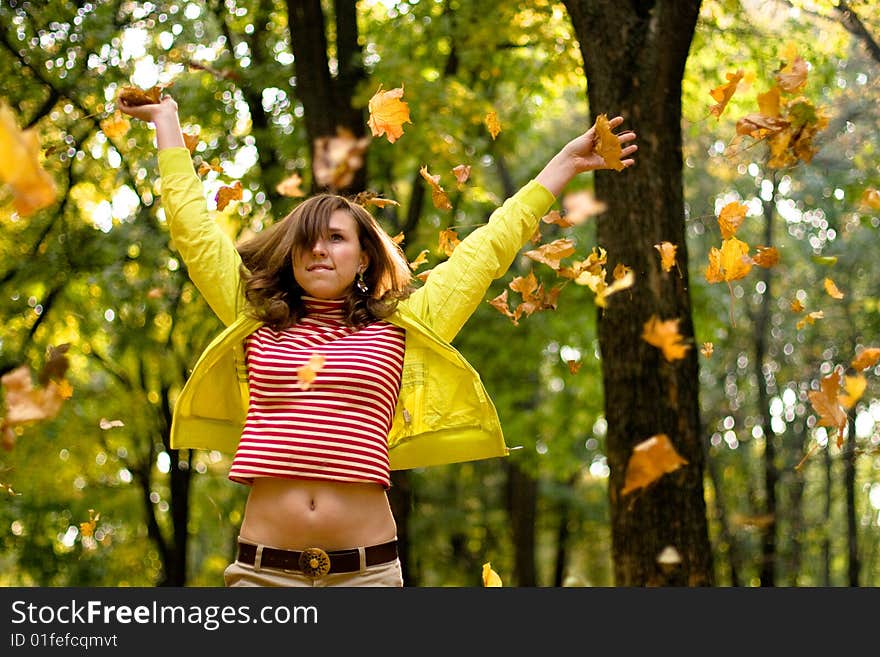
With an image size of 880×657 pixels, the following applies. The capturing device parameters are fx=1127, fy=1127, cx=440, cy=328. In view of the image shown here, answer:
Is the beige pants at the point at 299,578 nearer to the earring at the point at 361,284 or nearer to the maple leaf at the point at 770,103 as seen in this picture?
the earring at the point at 361,284

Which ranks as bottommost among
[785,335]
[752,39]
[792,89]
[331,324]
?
[331,324]

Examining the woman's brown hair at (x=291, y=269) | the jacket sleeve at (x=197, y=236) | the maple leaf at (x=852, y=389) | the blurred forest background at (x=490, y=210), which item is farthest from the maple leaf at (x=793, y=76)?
the jacket sleeve at (x=197, y=236)

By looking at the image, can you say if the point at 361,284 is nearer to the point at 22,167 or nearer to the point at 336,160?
the point at 22,167

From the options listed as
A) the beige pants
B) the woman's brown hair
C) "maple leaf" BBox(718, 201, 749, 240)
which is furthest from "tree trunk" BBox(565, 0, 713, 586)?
the beige pants

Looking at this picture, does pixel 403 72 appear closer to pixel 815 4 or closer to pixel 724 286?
pixel 815 4

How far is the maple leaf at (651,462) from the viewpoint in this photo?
487cm

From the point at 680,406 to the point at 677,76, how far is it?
1.60 metres

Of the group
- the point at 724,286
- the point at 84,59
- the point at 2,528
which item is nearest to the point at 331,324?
the point at 84,59

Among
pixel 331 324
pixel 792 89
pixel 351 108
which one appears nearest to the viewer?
pixel 331 324

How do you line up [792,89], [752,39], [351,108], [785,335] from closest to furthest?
[792,89] → [351,108] → [752,39] → [785,335]

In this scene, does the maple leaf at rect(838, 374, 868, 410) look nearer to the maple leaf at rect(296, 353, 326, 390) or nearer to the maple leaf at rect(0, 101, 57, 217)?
the maple leaf at rect(296, 353, 326, 390)

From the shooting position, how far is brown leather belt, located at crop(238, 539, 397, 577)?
316 centimetres

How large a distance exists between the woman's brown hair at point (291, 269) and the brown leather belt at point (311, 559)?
67 cm

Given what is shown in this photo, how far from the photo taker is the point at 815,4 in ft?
24.4
